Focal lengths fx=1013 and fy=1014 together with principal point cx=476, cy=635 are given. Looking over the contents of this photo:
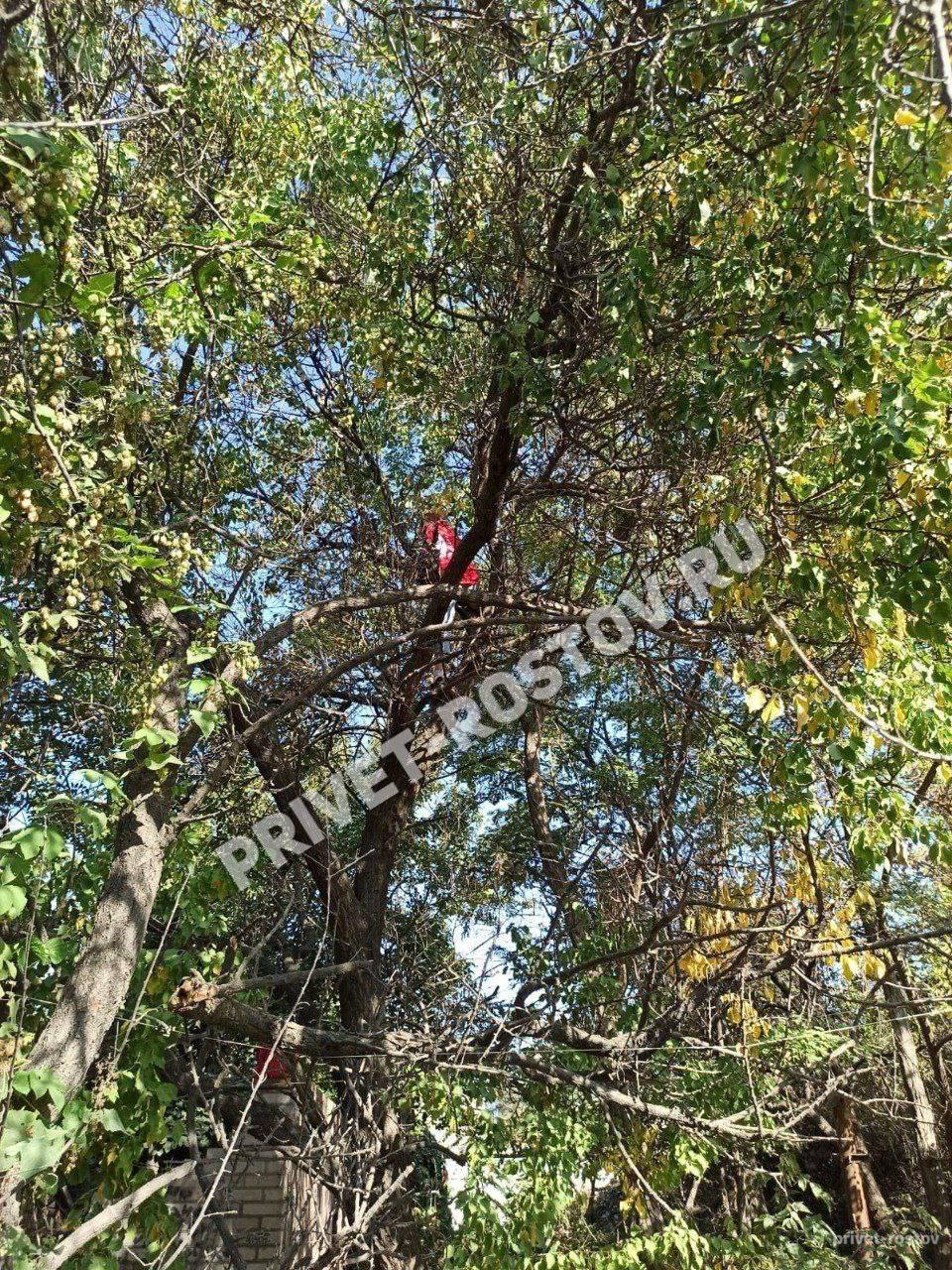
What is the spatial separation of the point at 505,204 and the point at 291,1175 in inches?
233

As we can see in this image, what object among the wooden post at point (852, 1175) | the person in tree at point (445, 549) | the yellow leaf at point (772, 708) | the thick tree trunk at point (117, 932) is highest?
the person in tree at point (445, 549)

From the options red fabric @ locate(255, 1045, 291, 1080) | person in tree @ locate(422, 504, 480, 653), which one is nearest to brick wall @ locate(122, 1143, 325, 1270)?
red fabric @ locate(255, 1045, 291, 1080)

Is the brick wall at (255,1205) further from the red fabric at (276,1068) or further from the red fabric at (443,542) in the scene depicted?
the red fabric at (443,542)

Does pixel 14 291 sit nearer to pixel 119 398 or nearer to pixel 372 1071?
pixel 119 398

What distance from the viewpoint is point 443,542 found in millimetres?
5957

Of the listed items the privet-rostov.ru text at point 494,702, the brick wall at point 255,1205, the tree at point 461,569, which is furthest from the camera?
the brick wall at point 255,1205

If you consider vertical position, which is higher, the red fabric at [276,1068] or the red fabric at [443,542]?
the red fabric at [443,542]

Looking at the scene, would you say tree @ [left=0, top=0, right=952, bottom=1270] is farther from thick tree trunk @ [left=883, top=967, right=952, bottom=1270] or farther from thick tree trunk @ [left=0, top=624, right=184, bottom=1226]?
thick tree trunk @ [left=883, top=967, right=952, bottom=1270]

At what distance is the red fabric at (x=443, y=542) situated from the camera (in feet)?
19.1

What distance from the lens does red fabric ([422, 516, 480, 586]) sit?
5820mm

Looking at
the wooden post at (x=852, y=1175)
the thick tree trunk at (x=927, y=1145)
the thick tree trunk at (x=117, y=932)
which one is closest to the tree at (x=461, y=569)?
the thick tree trunk at (x=117, y=932)

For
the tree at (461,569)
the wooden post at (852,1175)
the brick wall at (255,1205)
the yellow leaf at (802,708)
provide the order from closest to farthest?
the tree at (461,569) < the yellow leaf at (802,708) < the brick wall at (255,1205) < the wooden post at (852,1175)

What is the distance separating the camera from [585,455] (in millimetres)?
5445

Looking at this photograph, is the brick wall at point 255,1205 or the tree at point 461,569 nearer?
the tree at point 461,569
